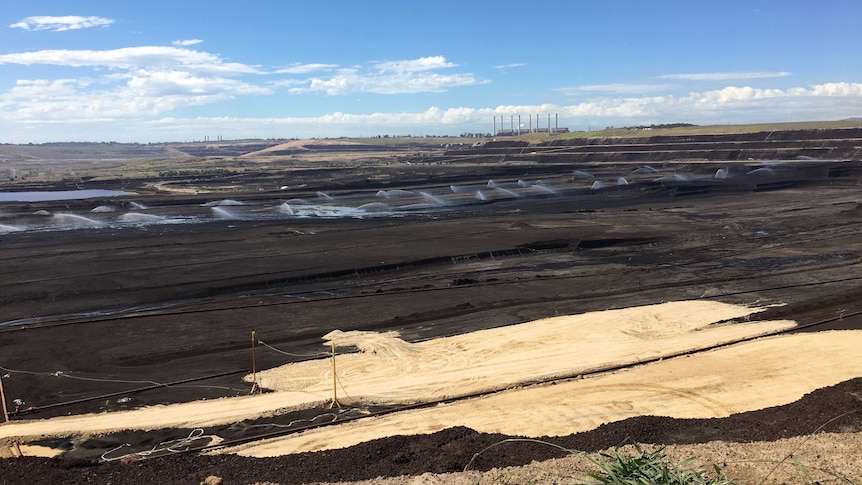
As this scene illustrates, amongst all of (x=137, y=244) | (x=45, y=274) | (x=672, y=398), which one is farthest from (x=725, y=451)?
(x=137, y=244)

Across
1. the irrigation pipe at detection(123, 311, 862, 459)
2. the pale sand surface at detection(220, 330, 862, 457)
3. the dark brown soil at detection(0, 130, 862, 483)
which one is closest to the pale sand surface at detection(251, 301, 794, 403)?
the irrigation pipe at detection(123, 311, 862, 459)

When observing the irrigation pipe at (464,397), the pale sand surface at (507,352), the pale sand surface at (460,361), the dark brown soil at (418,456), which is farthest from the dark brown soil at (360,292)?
the pale sand surface at (507,352)

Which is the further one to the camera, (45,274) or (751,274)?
(45,274)

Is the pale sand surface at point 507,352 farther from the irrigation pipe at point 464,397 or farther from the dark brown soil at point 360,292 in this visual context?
the dark brown soil at point 360,292

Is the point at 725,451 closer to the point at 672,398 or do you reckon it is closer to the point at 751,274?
the point at 672,398

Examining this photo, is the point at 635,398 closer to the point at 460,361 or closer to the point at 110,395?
the point at 460,361

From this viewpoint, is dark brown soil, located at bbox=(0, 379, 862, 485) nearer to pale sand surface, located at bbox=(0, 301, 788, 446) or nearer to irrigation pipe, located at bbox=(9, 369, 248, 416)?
pale sand surface, located at bbox=(0, 301, 788, 446)
